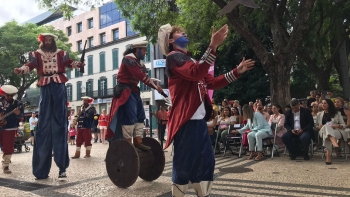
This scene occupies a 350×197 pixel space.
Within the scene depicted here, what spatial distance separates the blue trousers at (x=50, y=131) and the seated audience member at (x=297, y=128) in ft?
16.2

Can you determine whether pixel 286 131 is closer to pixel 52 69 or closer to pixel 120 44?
pixel 52 69

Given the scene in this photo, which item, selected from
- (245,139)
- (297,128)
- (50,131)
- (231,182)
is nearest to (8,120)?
(50,131)

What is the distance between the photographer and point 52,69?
19.0ft

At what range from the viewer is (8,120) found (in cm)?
694

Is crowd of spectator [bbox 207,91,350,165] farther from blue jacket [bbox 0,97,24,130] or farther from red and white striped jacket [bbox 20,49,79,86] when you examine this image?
blue jacket [bbox 0,97,24,130]

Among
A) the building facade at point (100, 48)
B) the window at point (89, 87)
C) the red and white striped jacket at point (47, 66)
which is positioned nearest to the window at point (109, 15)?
the building facade at point (100, 48)

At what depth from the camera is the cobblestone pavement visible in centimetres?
459

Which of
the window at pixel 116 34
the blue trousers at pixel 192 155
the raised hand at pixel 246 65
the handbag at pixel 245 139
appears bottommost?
the handbag at pixel 245 139

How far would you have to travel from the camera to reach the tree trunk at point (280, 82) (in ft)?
31.4

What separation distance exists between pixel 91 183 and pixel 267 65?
6268 millimetres

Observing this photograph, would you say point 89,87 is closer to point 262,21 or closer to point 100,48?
point 100,48

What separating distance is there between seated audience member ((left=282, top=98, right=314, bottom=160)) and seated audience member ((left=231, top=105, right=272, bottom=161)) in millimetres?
461

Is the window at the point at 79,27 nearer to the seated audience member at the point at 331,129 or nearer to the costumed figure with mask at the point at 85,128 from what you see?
the costumed figure with mask at the point at 85,128

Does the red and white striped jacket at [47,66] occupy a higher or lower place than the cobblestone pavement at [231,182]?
higher
